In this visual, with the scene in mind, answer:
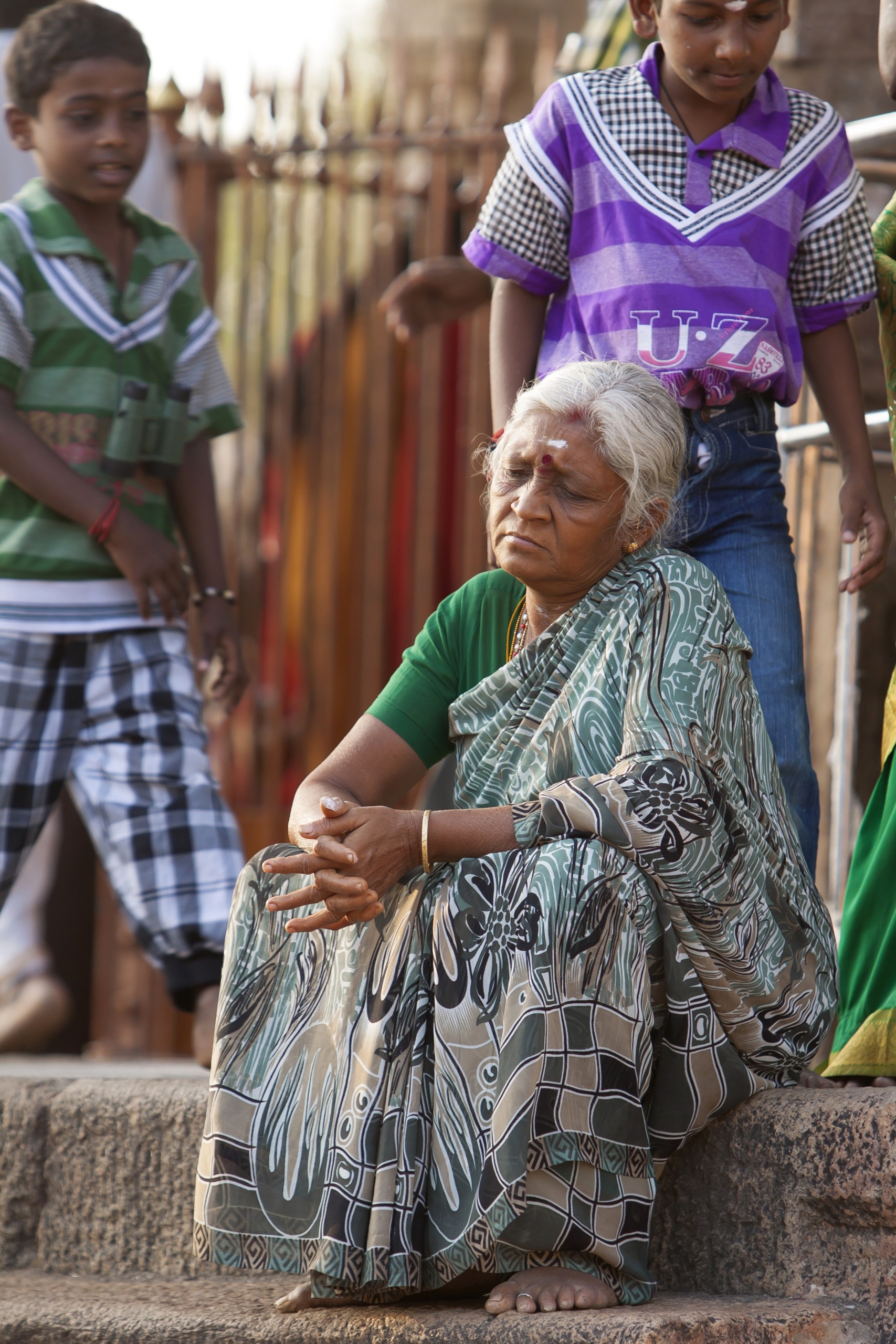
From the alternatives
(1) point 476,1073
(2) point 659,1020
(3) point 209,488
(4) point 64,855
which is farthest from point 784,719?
(4) point 64,855

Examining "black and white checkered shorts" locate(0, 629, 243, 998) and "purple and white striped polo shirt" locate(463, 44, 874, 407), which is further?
"black and white checkered shorts" locate(0, 629, 243, 998)

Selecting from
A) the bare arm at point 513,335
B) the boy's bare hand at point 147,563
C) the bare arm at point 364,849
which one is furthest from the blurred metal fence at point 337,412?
the bare arm at point 364,849

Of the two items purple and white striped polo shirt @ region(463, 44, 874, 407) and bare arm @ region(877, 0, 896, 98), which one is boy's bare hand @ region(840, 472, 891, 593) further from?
bare arm @ region(877, 0, 896, 98)

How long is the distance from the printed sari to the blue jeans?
0.31 m

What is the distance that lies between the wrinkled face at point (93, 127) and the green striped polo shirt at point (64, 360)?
0.25 ft

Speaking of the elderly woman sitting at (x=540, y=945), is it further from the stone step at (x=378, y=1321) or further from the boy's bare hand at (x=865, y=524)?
the boy's bare hand at (x=865, y=524)

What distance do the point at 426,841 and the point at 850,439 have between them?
118 centimetres

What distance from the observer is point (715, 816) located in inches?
85.6

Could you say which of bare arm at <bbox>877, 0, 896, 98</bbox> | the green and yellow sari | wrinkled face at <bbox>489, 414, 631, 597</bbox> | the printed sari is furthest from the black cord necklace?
the printed sari

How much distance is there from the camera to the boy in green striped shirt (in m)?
3.05

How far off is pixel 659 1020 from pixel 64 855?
3967 mm

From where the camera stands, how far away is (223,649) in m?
3.36

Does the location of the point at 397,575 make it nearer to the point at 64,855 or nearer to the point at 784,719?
the point at 64,855

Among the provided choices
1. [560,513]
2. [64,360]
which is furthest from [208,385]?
[560,513]
